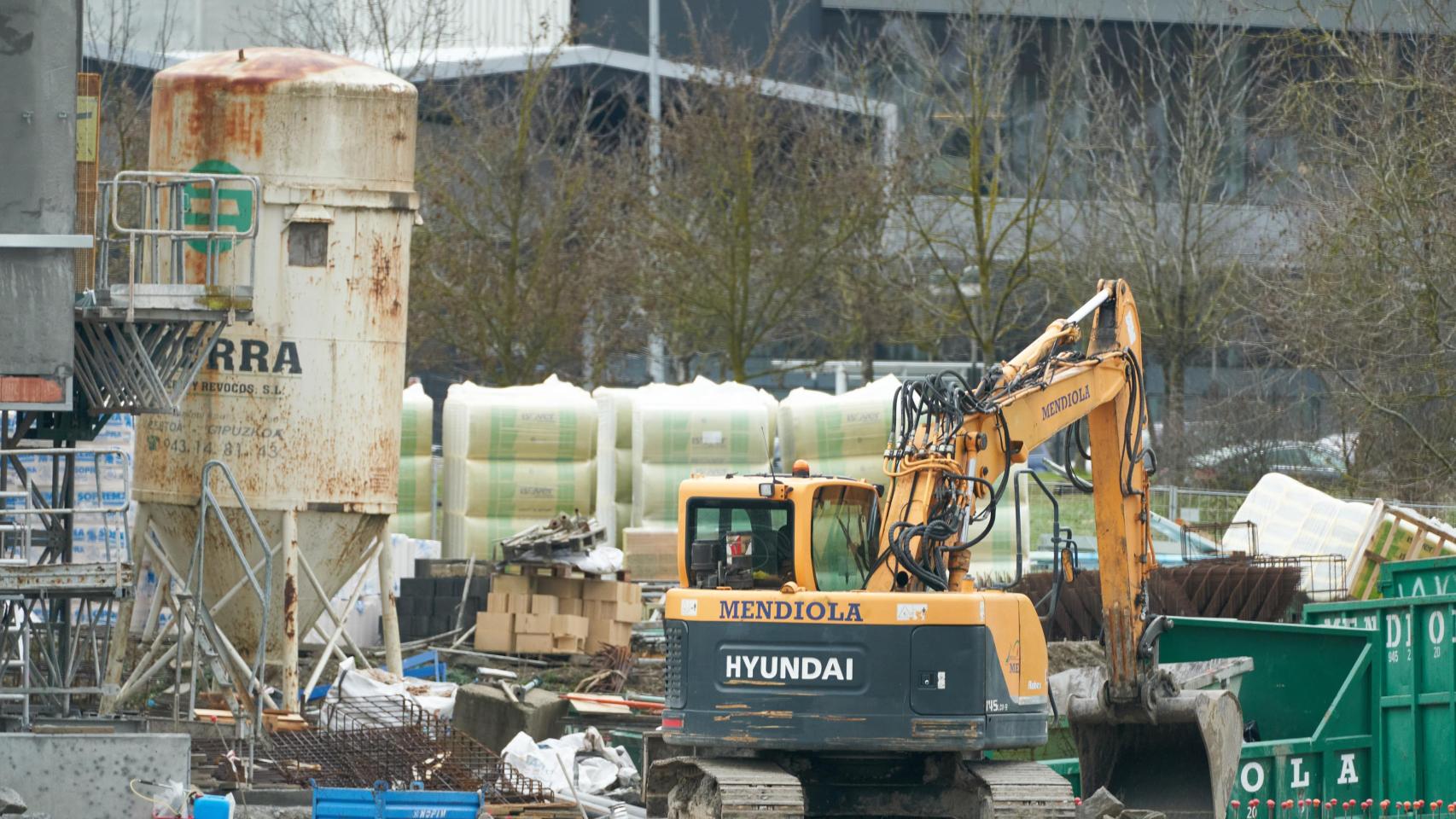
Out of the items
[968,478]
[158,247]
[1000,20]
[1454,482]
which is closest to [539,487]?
[158,247]

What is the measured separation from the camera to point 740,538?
38.6 feet

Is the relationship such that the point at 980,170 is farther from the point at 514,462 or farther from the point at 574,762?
the point at 574,762

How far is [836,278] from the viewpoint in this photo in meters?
33.6

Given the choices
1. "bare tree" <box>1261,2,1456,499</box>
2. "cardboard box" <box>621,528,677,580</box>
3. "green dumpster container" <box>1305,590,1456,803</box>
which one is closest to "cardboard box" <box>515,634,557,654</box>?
"cardboard box" <box>621,528,677,580</box>

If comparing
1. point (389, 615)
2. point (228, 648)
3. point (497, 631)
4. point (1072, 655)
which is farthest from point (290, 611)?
point (1072, 655)

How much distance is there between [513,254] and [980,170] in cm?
795

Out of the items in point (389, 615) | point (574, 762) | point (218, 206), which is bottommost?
point (574, 762)

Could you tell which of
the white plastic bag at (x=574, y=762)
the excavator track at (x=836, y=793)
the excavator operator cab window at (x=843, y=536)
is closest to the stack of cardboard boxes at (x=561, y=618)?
the white plastic bag at (x=574, y=762)

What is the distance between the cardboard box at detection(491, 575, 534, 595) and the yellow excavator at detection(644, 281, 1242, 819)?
26.9ft

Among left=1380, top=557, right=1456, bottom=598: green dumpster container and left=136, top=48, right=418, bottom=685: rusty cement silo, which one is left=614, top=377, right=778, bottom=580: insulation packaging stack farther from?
left=1380, top=557, right=1456, bottom=598: green dumpster container

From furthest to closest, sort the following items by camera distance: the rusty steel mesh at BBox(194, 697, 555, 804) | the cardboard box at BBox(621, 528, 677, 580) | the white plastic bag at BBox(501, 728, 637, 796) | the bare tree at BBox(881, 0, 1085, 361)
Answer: the bare tree at BBox(881, 0, 1085, 361) → the cardboard box at BBox(621, 528, 677, 580) → the white plastic bag at BBox(501, 728, 637, 796) → the rusty steel mesh at BBox(194, 697, 555, 804)

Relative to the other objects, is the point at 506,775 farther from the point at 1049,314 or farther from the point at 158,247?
the point at 1049,314

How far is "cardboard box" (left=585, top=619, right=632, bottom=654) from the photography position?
67.2 ft

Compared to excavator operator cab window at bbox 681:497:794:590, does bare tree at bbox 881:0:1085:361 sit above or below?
above
